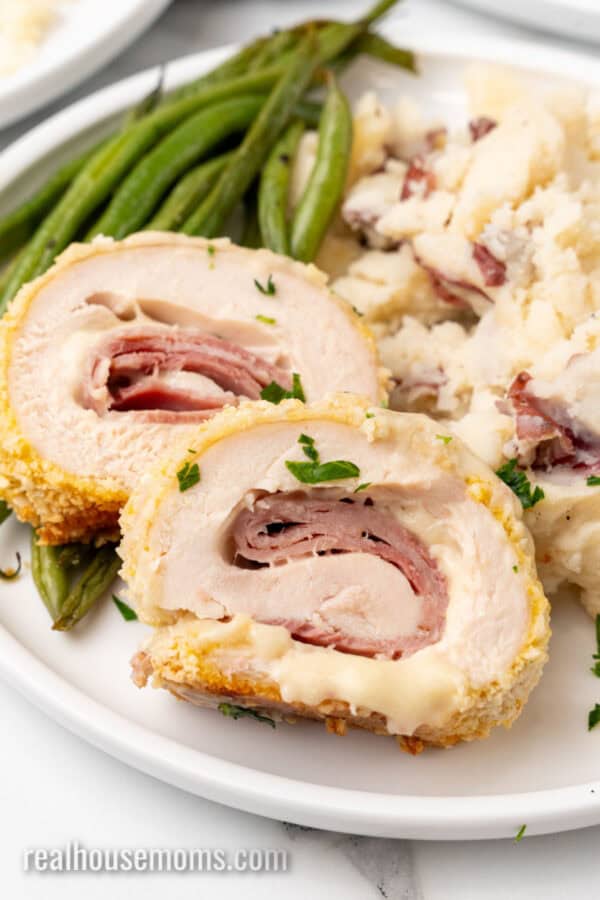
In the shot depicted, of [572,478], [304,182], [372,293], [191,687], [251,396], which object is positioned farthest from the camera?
[304,182]

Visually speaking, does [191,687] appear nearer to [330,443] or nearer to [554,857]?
[330,443]

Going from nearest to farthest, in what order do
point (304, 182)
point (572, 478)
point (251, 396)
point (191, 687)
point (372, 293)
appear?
point (191, 687) → point (572, 478) → point (251, 396) → point (372, 293) → point (304, 182)

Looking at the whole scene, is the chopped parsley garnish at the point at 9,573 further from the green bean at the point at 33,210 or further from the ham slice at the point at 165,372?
the green bean at the point at 33,210

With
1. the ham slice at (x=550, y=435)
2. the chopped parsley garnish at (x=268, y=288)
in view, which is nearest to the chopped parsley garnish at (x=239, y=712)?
the ham slice at (x=550, y=435)

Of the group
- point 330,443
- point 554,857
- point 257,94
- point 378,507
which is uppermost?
point 257,94

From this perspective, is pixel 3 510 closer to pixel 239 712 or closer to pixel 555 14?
pixel 239 712

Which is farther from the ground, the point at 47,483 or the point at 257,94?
the point at 257,94

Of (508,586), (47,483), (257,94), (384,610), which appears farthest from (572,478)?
(257,94)
